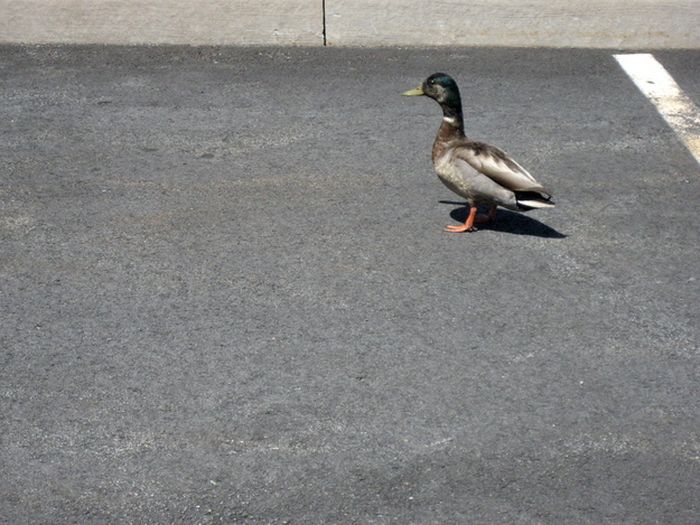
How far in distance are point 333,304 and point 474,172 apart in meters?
1.54

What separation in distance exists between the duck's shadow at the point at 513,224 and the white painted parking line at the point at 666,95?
1783 millimetres

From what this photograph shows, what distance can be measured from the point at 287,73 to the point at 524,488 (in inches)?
237

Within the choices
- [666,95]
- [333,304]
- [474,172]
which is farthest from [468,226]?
[666,95]

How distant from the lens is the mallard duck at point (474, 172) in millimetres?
7457

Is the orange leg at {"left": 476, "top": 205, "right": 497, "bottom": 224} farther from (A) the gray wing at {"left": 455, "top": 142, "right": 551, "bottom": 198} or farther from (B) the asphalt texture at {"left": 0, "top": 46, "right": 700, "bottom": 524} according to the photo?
(A) the gray wing at {"left": 455, "top": 142, "right": 551, "bottom": 198}

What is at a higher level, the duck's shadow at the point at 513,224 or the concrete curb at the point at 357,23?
the concrete curb at the point at 357,23

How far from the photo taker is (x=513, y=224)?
7875mm

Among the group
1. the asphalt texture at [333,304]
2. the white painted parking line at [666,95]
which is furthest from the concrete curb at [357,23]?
the asphalt texture at [333,304]

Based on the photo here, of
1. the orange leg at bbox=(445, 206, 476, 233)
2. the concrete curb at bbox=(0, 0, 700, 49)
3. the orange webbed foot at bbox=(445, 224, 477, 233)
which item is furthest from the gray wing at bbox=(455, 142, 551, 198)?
the concrete curb at bbox=(0, 0, 700, 49)

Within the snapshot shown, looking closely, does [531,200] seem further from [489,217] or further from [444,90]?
[444,90]

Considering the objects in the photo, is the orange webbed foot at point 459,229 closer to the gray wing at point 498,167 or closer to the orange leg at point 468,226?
the orange leg at point 468,226

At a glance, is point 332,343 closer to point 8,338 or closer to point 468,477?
point 468,477

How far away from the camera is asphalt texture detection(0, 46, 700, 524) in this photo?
526 centimetres

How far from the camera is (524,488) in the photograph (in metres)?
5.20
